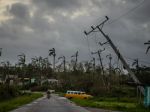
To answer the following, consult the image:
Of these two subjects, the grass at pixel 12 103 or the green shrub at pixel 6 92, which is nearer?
the grass at pixel 12 103

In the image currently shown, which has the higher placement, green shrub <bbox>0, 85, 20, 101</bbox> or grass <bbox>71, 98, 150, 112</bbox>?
green shrub <bbox>0, 85, 20, 101</bbox>

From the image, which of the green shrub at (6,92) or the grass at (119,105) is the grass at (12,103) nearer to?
the green shrub at (6,92)

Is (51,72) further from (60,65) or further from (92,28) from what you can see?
(92,28)

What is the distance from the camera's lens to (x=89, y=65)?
481ft

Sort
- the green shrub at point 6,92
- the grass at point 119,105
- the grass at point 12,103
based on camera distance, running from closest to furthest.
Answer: the grass at point 12,103
the grass at point 119,105
the green shrub at point 6,92

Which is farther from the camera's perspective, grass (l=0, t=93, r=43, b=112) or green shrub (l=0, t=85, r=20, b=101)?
green shrub (l=0, t=85, r=20, b=101)

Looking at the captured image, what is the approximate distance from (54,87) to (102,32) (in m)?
79.7

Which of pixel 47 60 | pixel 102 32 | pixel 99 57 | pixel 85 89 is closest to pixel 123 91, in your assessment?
pixel 99 57

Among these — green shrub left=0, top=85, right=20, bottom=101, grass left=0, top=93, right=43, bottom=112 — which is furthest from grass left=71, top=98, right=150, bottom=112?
green shrub left=0, top=85, right=20, bottom=101

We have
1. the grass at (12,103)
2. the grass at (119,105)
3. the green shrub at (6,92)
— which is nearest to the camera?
the grass at (12,103)

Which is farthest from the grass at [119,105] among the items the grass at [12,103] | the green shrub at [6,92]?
the green shrub at [6,92]

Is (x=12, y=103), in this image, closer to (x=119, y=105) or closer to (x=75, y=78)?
(x=119, y=105)

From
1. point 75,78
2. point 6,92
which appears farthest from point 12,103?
point 75,78

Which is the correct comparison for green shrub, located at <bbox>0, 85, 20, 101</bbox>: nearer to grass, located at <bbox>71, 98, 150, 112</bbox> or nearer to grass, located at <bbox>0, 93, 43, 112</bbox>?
grass, located at <bbox>0, 93, 43, 112</bbox>
